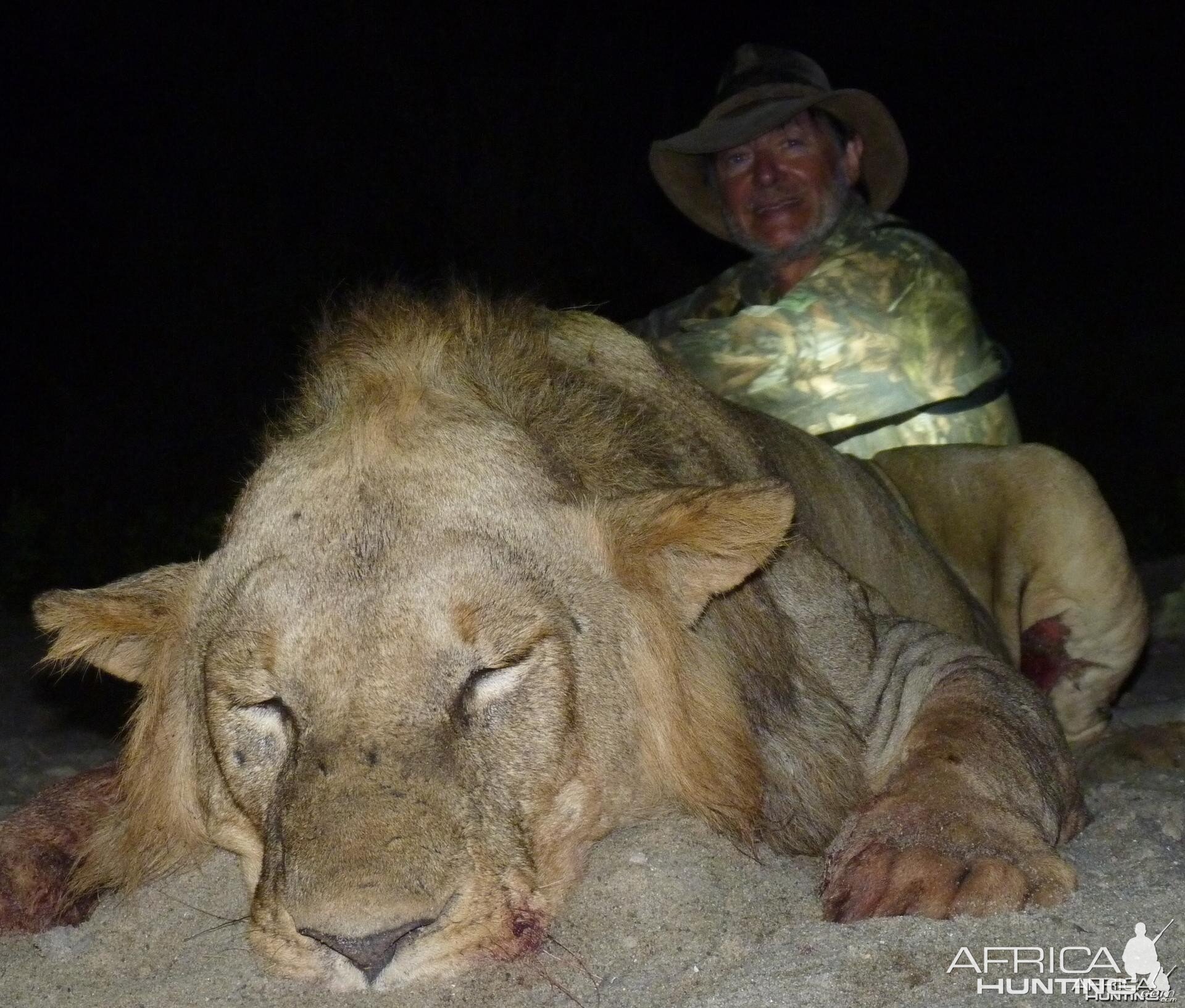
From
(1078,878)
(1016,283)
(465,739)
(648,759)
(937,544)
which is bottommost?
(1016,283)

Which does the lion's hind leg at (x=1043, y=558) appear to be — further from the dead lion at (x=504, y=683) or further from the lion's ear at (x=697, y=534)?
the lion's ear at (x=697, y=534)

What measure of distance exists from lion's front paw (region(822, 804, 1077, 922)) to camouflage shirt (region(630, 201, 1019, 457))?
2955mm

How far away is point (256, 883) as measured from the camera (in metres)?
2.63

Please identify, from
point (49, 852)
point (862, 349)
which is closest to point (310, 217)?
point (862, 349)

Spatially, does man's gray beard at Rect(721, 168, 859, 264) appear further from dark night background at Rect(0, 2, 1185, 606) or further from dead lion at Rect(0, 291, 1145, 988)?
dark night background at Rect(0, 2, 1185, 606)

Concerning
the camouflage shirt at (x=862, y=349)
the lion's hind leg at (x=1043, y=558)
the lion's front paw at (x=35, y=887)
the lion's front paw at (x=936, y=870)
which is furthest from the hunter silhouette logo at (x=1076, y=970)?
the camouflage shirt at (x=862, y=349)

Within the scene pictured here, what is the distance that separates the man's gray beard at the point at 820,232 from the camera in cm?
631

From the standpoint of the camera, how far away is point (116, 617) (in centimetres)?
300

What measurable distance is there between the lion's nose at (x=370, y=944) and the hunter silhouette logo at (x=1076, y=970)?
0.81 meters

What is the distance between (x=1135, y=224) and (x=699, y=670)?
833 inches

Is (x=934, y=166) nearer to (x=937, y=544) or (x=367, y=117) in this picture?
(x=367, y=117)

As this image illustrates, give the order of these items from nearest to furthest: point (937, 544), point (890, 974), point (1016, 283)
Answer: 1. point (890, 974)
2. point (937, 544)
3. point (1016, 283)

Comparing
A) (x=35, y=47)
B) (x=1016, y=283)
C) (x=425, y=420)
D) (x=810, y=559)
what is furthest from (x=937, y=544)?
(x=1016, y=283)

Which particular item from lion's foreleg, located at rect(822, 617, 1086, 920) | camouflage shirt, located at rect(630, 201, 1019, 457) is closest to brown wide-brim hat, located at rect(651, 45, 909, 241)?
camouflage shirt, located at rect(630, 201, 1019, 457)
